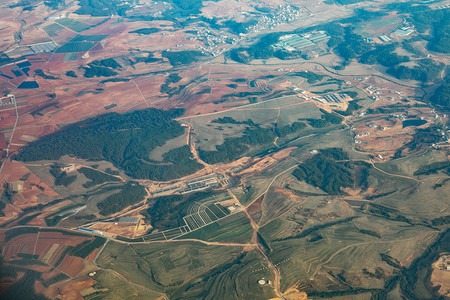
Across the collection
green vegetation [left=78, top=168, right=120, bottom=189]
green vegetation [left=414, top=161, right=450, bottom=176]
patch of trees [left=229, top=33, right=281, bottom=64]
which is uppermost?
green vegetation [left=414, top=161, right=450, bottom=176]

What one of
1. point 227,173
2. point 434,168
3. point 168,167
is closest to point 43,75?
point 168,167

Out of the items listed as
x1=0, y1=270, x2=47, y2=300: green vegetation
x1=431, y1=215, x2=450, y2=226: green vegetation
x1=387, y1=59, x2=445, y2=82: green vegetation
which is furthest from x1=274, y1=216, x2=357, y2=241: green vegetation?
x1=387, y1=59, x2=445, y2=82: green vegetation

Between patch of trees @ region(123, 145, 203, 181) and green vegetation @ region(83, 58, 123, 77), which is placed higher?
green vegetation @ region(83, 58, 123, 77)

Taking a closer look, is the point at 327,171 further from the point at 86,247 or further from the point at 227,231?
the point at 86,247

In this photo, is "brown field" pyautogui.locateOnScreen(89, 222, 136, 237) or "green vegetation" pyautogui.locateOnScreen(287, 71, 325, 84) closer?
"brown field" pyautogui.locateOnScreen(89, 222, 136, 237)

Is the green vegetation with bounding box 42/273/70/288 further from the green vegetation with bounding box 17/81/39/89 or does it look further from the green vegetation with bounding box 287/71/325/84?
the green vegetation with bounding box 287/71/325/84

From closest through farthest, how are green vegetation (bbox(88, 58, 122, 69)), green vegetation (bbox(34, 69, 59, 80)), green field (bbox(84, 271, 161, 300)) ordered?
green field (bbox(84, 271, 161, 300)), green vegetation (bbox(34, 69, 59, 80)), green vegetation (bbox(88, 58, 122, 69))

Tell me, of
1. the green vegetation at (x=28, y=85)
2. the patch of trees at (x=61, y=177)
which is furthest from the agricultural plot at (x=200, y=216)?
the green vegetation at (x=28, y=85)
